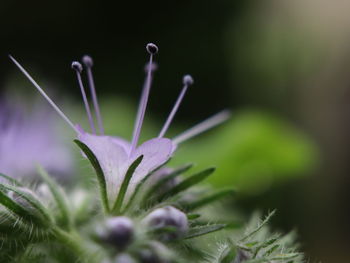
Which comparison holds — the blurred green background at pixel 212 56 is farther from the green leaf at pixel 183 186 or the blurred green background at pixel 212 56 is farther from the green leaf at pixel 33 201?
the green leaf at pixel 33 201

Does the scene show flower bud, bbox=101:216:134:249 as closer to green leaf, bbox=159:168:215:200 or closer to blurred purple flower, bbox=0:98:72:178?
green leaf, bbox=159:168:215:200

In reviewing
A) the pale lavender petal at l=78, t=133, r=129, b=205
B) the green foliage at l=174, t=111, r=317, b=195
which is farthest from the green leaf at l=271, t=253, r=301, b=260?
the green foliage at l=174, t=111, r=317, b=195

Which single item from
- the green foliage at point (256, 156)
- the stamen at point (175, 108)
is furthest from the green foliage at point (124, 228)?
the green foliage at point (256, 156)

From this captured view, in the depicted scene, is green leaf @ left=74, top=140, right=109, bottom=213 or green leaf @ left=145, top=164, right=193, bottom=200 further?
green leaf @ left=145, top=164, right=193, bottom=200

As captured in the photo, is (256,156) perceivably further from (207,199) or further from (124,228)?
(124,228)

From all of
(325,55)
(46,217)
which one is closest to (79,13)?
(325,55)

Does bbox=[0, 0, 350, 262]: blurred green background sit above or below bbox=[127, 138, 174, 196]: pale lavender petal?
above

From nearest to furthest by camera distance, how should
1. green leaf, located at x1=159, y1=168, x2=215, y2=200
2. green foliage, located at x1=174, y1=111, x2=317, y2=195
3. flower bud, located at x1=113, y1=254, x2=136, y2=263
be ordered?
flower bud, located at x1=113, y1=254, x2=136, y2=263 < green leaf, located at x1=159, y1=168, x2=215, y2=200 < green foliage, located at x1=174, y1=111, x2=317, y2=195

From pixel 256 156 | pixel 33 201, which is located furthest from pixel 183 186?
pixel 256 156
